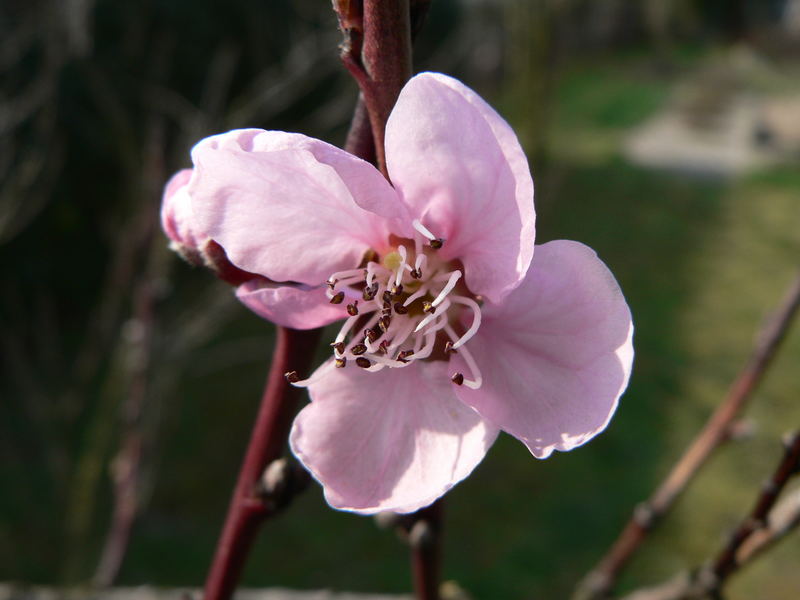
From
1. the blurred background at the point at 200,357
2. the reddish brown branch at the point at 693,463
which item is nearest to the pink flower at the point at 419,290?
the reddish brown branch at the point at 693,463

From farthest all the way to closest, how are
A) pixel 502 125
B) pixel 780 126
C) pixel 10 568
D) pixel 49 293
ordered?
pixel 780 126 → pixel 49 293 → pixel 10 568 → pixel 502 125

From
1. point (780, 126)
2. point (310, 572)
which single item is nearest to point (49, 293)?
point (310, 572)

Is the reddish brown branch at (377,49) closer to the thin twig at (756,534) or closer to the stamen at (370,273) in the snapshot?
the stamen at (370,273)

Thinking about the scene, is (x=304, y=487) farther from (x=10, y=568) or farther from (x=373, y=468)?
(x=10, y=568)

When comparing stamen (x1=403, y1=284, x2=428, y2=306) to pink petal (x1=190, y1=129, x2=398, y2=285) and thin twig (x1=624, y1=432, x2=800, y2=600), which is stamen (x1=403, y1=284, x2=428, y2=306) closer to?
pink petal (x1=190, y1=129, x2=398, y2=285)

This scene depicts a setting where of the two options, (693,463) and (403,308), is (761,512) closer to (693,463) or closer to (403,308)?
(693,463)

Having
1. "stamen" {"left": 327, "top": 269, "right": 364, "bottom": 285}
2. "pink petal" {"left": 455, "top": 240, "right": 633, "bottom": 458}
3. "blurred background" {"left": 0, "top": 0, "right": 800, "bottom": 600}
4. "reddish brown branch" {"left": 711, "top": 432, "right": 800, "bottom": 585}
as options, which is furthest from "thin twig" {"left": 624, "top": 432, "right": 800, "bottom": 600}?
"blurred background" {"left": 0, "top": 0, "right": 800, "bottom": 600}
